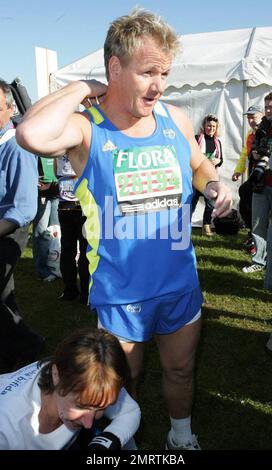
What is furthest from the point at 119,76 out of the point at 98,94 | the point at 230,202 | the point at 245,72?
the point at 245,72

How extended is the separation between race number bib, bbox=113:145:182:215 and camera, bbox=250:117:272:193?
356 centimetres

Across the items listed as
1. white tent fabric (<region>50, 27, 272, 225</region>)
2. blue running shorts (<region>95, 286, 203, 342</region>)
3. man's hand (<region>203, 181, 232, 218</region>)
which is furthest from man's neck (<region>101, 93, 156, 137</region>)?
white tent fabric (<region>50, 27, 272, 225</region>)

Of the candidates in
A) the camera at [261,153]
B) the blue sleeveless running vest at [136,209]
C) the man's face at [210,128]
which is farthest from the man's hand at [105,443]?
the man's face at [210,128]

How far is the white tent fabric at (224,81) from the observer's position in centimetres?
739

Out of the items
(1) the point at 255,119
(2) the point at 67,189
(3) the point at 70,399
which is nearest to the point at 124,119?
(3) the point at 70,399

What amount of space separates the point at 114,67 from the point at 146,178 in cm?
45

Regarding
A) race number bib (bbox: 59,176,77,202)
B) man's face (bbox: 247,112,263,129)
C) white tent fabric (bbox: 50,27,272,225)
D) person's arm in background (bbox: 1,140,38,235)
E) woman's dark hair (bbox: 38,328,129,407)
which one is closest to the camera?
woman's dark hair (bbox: 38,328,129,407)

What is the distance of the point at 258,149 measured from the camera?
5582 mm

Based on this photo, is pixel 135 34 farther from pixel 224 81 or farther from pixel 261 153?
pixel 224 81

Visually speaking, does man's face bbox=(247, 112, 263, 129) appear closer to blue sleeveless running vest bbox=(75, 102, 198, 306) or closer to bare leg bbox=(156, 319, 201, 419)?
blue sleeveless running vest bbox=(75, 102, 198, 306)

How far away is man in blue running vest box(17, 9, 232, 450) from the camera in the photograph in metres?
1.80

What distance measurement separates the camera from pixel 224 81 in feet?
24.7
